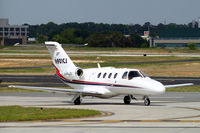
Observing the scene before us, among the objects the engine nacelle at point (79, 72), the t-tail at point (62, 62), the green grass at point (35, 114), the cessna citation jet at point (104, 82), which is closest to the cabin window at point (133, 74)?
the cessna citation jet at point (104, 82)

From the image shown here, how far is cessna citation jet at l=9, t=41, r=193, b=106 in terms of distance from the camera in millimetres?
36281

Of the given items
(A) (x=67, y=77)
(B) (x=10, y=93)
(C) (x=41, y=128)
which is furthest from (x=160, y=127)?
(B) (x=10, y=93)

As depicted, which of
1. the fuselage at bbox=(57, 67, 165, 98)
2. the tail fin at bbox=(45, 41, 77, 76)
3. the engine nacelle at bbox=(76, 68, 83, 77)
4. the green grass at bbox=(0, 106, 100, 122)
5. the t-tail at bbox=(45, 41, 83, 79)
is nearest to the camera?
the green grass at bbox=(0, 106, 100, 122)

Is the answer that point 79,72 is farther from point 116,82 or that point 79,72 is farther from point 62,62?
point 116,82

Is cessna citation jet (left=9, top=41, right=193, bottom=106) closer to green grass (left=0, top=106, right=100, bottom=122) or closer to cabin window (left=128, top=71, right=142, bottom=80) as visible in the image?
cabin window (left=128, top=71, right=142, bottom=80)

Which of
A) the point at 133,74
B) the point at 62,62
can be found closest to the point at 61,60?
the point at 62,62

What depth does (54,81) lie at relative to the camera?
6219 centimetres

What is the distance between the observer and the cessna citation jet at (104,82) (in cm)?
3628

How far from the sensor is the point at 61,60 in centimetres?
4116

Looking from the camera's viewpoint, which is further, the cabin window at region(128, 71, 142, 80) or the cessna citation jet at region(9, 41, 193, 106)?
the cabin window at region(128, 71, 142, 80)

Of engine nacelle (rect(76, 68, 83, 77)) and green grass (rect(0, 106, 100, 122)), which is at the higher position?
engine nacelle (rect(76, 68, 83, 77))

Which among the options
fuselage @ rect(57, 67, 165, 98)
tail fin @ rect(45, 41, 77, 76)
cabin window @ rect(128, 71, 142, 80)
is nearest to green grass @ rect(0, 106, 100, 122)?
fuselage @ rect(57, 67, 165, 98)

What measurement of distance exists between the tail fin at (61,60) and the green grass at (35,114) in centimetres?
1006

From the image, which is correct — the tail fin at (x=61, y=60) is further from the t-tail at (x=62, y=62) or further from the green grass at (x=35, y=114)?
the green grass at (x=35, y=114)
